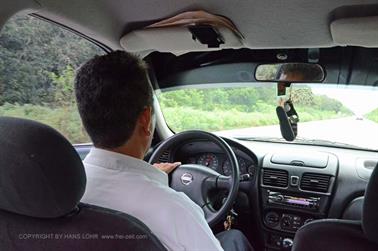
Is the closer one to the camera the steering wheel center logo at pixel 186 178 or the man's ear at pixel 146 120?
the man's ear at pixel 146 120

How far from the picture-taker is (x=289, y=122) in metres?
3.23

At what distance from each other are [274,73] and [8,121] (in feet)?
6.89

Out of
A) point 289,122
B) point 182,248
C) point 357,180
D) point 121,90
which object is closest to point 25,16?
point 121,90

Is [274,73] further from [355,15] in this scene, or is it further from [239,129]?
[355,15]

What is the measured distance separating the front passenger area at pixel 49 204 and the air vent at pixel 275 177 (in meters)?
1.84

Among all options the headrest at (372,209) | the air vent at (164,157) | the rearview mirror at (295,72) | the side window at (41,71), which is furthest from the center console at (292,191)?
the headrest at (372,209)

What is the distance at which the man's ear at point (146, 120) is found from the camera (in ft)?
5.31

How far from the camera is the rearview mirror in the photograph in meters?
3.09

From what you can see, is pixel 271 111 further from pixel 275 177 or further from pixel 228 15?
pixel 228 15

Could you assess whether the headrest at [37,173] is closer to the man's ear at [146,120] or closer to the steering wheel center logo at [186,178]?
the man's ear at [146,120]

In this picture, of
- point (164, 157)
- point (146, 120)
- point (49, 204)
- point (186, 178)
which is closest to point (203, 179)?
point (186, 178)

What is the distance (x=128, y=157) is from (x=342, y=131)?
204cm

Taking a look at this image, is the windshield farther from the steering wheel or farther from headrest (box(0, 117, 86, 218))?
headrest (box(0, 117, 86, 218))

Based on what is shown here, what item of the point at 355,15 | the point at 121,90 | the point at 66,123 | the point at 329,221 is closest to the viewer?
the point at 121,90
